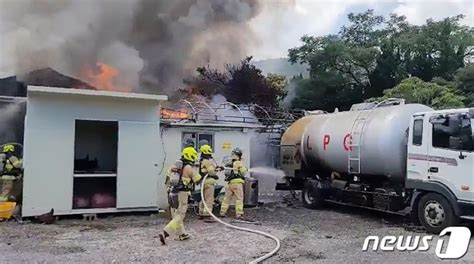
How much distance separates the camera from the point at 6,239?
8.79 m

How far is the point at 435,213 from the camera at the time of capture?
9.59m

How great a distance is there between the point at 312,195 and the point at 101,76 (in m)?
13.0

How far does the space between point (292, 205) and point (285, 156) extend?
→ 1.50 m

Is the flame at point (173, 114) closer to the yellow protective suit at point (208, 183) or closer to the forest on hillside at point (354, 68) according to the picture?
the yellow protective suit at point (208, 183)

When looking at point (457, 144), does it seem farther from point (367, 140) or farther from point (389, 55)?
point (389, 55)

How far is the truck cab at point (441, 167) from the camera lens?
Answer: 29.7 feet

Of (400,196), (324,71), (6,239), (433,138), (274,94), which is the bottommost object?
(6,239)

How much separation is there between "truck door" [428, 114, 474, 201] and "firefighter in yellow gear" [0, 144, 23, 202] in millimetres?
9217

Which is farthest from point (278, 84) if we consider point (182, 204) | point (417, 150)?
point (182, 204)

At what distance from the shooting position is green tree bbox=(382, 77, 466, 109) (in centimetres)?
2430

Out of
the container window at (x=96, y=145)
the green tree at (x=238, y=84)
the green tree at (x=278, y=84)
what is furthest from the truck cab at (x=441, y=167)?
the green tree at (x=278, y=84)

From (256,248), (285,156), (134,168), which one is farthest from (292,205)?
(256,248)

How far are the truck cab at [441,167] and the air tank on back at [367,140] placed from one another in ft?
1.77

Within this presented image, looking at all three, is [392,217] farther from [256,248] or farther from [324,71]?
[324,71]
